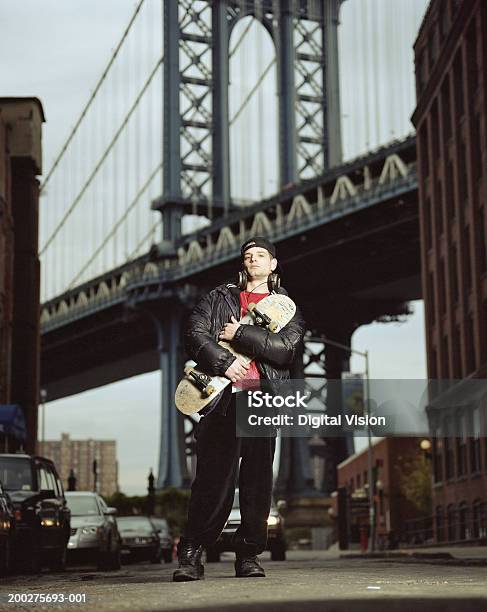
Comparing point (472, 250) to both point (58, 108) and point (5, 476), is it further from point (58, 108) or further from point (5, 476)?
point (58, 108)

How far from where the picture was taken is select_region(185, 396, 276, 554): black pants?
22.3ft

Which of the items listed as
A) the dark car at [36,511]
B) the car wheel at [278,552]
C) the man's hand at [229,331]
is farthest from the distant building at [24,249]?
the man's hand at [229,331]

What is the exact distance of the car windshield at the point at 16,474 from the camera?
16422 mm

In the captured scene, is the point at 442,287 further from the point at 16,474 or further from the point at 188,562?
the point at 188,562

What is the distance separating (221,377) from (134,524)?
74.6ft

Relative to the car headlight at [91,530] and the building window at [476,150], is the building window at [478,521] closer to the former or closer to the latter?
the building window at [476,150]

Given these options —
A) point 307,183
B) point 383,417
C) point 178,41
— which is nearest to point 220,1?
point 178,41

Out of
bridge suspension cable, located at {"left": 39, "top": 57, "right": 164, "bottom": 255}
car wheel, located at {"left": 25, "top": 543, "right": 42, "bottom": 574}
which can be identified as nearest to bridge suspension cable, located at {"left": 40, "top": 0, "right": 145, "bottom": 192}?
bridge suspension cable, located at {"left": 39, "top": 57, "right": 164, "bottom": 255}

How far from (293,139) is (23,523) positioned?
60.4 m

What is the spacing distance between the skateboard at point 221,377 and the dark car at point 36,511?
Result: 833 centimetres

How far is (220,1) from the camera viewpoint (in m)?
77.2

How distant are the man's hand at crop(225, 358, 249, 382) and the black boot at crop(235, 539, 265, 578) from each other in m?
0.89

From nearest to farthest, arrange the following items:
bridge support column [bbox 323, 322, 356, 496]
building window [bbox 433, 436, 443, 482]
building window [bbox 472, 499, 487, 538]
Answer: building window [bbox 472, 499, 487, 538] < building window [bbox 433, 436, 443, 482] < bridge support column [bbox 323, 322, 356, 496]

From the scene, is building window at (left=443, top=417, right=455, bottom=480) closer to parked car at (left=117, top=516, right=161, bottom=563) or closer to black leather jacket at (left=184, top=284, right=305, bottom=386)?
parked car at (left=117, top=516, right=161, bottom=563)
